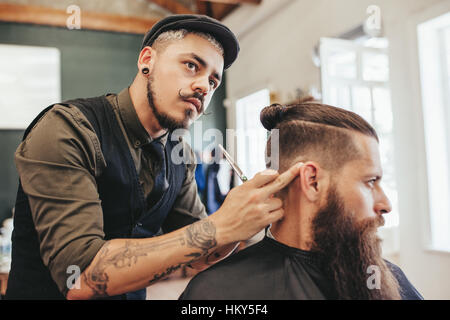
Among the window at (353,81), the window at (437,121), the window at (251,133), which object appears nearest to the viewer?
the window at (437,121)

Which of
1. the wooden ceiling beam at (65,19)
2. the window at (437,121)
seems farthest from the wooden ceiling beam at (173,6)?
the window at (437,121)

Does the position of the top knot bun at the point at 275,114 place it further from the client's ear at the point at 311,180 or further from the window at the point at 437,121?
the window at the point at 437,121

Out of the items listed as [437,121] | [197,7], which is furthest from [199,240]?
[197,7]

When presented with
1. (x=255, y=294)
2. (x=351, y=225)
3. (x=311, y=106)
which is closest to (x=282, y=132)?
(x=311, y=106)

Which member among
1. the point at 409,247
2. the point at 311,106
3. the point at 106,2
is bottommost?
the point at 409,247

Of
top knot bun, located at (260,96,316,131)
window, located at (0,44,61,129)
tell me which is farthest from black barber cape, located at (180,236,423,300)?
window, located at (0,44,61,129)

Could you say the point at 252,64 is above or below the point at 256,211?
above

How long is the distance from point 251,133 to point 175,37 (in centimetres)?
434

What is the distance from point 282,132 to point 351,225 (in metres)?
0.39

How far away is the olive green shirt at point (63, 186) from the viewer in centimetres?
104

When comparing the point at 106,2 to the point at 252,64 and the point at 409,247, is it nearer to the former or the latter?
the point at 252,64

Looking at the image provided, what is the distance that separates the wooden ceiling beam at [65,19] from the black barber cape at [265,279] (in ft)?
15.6

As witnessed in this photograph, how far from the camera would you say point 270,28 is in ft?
16.1

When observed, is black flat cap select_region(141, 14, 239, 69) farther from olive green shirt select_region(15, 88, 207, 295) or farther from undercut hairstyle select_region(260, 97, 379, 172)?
olive green shirt select_region(15, 88, 207, 295)
